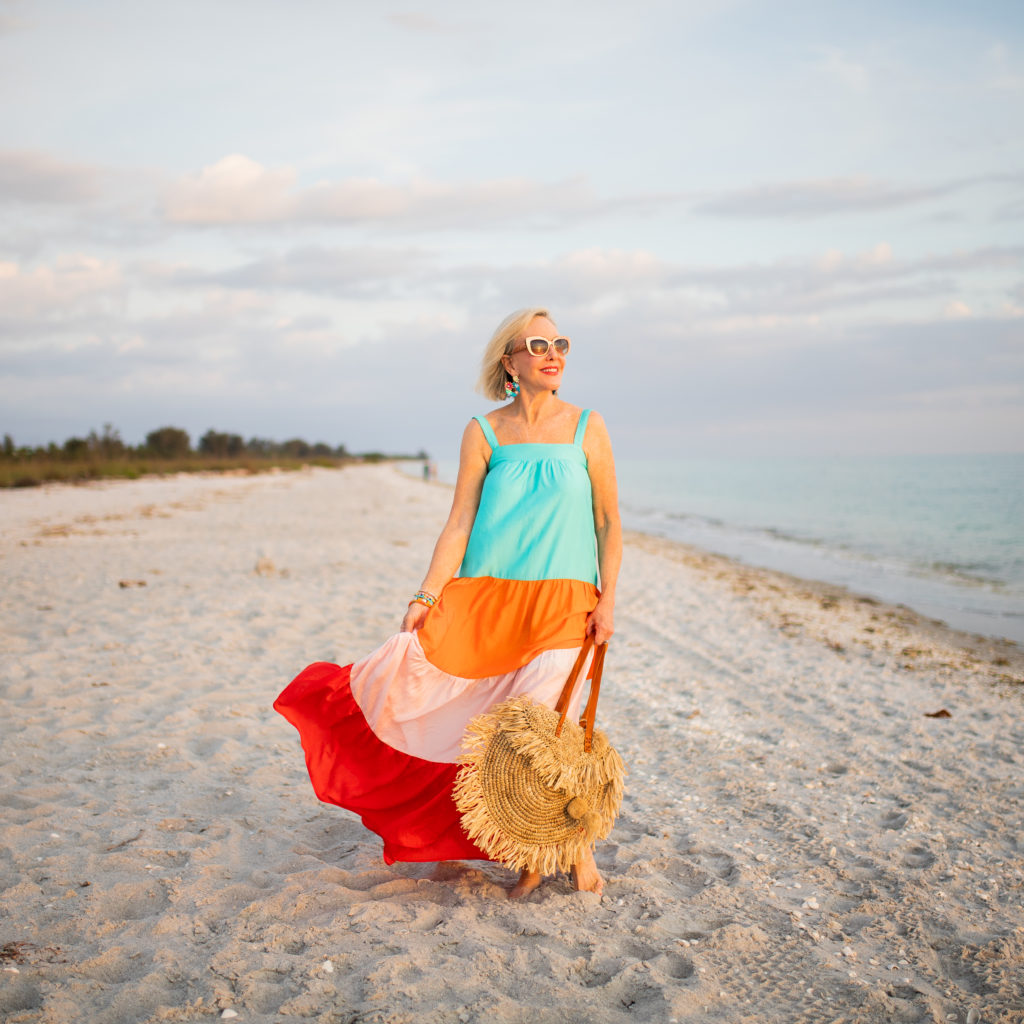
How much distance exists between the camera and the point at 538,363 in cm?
313

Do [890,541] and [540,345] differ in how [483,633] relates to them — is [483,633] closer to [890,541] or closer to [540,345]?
[540,345]

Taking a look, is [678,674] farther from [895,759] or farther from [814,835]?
[814,835]

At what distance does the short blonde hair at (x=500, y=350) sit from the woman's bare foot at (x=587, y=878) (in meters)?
1.93

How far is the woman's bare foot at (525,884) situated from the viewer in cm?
306

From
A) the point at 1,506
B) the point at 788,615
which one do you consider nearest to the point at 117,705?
the point at 788,615

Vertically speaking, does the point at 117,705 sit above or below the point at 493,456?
below

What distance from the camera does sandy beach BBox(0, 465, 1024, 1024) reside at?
7.97 ft

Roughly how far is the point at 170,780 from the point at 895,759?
168 inches

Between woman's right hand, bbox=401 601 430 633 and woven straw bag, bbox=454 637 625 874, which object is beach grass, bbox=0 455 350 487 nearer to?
woman's right hand, bbox=401 601 430 633

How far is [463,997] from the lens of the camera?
93.7 inches

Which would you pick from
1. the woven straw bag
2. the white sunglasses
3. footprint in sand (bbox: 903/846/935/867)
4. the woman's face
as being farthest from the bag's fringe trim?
footprint in sand (bbox: 903/846/935/867)

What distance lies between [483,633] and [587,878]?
1.07 m

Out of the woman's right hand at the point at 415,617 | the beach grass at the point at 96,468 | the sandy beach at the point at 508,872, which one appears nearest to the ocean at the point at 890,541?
the sandy beach at the point at 508,872

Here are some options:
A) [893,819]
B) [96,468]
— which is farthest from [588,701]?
[96,468]
